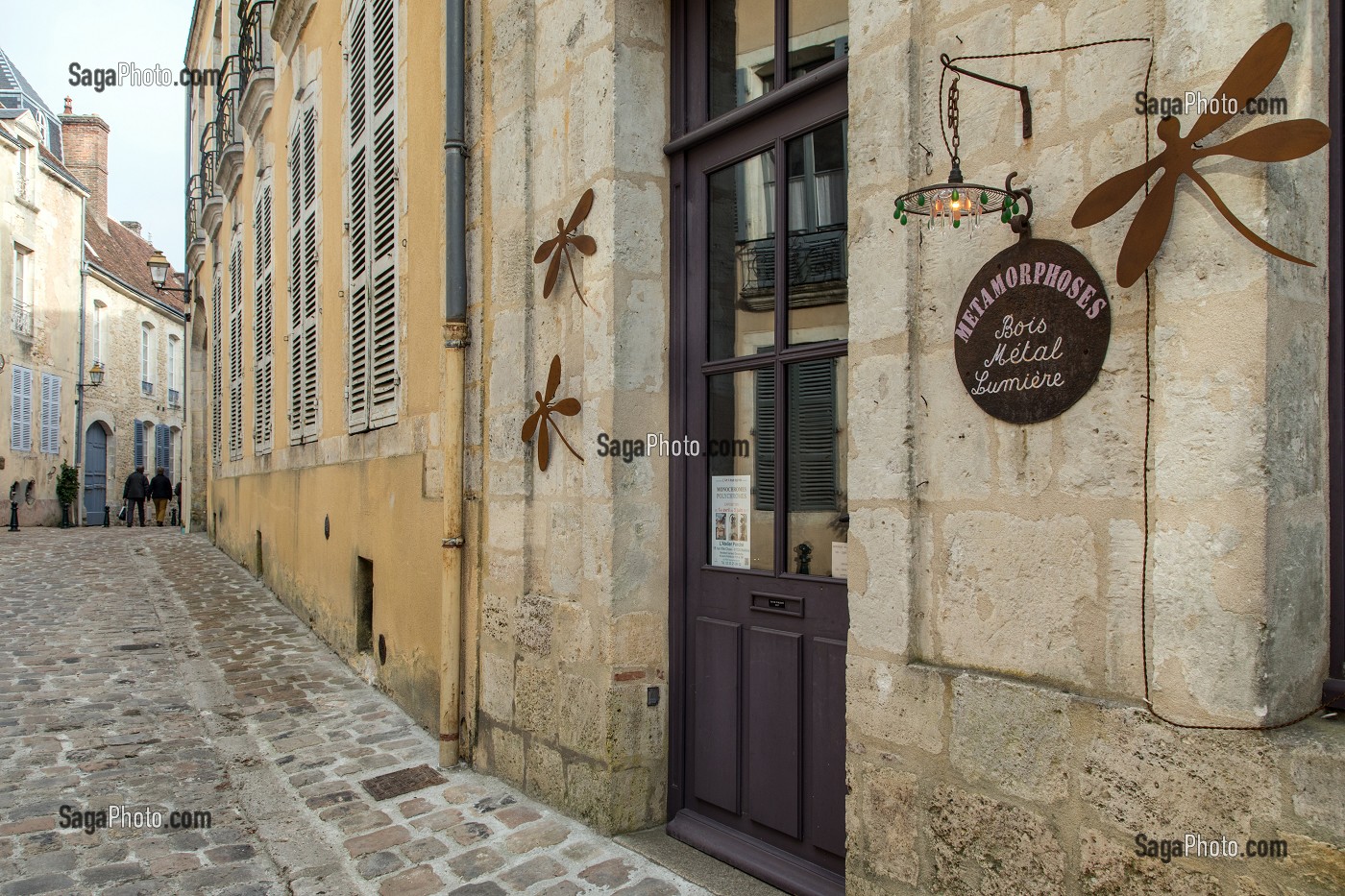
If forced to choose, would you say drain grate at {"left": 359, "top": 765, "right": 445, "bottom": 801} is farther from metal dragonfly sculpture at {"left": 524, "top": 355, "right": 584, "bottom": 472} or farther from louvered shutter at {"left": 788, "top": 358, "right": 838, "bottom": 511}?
louvered shutter at {"left": 788, "top": 358, "right": 838, "bottom": 511}

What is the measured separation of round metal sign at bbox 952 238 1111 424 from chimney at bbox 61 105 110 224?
102 ft

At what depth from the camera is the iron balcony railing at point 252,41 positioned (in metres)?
10.3

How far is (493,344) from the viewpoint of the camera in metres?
4.12

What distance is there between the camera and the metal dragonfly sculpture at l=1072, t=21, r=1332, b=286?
1.67 metres

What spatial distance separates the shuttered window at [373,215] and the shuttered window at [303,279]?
52.2 inches

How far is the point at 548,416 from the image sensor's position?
147 inches

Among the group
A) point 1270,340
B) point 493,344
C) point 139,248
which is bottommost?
point 1270,340

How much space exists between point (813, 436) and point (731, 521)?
1.66 feet

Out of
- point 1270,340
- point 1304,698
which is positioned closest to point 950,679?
point 1304,698

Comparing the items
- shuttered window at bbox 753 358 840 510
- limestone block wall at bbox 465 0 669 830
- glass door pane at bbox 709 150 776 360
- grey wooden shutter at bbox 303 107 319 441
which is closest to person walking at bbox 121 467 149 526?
grey wooden shutter at bbox 303 107 319 441

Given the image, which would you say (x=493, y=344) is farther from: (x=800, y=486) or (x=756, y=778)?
(x=756, y=778)

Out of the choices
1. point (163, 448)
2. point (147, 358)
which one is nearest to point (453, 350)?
point (147, 358)

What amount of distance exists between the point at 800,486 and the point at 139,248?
3447cm

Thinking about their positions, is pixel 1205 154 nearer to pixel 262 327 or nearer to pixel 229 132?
pixel 262 327
